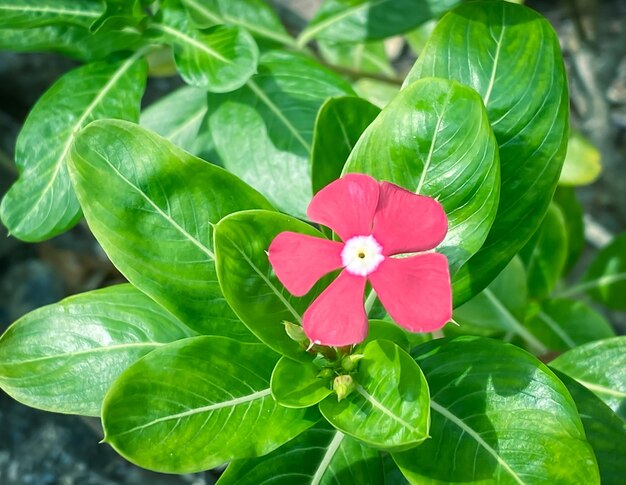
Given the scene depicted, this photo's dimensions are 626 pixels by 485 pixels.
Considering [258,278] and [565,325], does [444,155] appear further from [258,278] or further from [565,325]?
[565,325]

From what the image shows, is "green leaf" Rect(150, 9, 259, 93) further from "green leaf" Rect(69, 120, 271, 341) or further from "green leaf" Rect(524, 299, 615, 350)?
"green leaf" Rect(524, 299, 615, 350)

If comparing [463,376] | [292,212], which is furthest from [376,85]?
[463,376]

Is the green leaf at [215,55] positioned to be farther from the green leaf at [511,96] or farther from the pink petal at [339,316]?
the pink petal at [339,316]

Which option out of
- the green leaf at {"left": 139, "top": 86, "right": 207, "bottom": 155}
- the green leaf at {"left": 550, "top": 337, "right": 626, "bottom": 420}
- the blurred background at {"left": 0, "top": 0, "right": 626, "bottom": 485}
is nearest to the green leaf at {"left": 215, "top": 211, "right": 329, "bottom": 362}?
the green leaf at {"left": 550, "top": 337, "right": 626, "bottom": 420}

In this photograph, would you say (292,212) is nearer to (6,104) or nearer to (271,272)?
(271,272)

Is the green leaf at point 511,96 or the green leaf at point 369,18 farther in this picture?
the green leaf at point 369,18

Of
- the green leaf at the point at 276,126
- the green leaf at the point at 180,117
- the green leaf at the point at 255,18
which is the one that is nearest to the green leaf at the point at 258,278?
the green leaf at the point at 276,126

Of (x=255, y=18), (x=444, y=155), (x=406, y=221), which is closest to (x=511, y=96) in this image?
(x=444, y=155)
